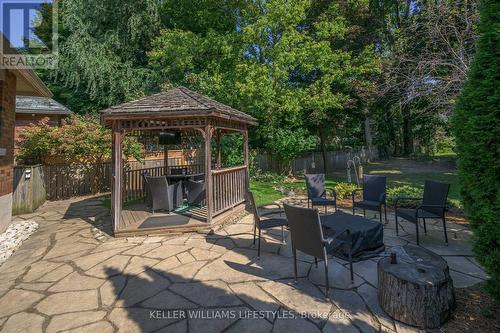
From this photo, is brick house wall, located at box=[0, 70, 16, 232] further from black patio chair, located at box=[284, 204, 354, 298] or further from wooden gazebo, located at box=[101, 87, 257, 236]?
black patio chair, located at box=[284, 204, 354, 298]

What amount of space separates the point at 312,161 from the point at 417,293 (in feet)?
49.1

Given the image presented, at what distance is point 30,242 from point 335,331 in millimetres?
6168

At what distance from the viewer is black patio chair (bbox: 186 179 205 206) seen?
23.4 ft

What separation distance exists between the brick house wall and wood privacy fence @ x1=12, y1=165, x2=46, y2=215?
1.26 meters

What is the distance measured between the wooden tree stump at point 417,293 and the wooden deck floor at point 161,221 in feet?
12.5

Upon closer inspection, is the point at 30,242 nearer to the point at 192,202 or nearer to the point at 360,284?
the point at 192,202

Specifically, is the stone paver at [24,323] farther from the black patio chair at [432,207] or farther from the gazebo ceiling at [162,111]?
the black patio chair at [432,207]

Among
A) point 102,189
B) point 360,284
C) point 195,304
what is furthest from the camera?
point 102,189

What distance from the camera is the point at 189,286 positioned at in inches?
136

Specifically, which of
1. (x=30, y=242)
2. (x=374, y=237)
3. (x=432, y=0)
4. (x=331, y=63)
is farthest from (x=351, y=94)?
(x=30, y=242)

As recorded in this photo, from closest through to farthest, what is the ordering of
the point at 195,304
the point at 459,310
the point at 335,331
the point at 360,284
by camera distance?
the point at 335,331 < the point at 459,310 < the point at 195,304 < the point at 360,284

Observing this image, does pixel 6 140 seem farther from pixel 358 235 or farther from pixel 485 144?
pixel 485 144

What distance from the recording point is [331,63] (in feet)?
45.3

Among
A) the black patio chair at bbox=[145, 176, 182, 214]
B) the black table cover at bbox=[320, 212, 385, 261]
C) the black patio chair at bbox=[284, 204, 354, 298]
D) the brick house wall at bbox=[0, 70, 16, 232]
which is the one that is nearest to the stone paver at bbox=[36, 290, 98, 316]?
the black patio chair at bbox=[284, 204, 354, 298]
